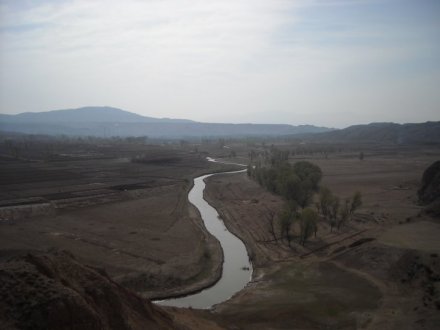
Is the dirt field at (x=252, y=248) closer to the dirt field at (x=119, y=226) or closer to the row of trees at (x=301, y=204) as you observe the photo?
the dirt field at (x=119, y=226)

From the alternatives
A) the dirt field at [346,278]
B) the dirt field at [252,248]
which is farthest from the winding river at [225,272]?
the dirt field at [346,278]

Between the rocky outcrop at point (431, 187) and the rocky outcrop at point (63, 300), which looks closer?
the rocky outcrop at point (63, 300)

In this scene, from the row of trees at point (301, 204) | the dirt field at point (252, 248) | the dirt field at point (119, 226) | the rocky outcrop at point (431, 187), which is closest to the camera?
the dirt field at point (252, 248)

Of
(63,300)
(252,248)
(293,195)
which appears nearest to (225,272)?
(252,248)

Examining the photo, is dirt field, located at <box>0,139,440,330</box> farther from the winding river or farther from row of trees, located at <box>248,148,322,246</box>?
row of trees, located at <box>248,148,322,246</box>

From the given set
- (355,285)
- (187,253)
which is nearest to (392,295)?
(355,285)

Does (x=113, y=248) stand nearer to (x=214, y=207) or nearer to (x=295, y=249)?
(x=295, y=249)

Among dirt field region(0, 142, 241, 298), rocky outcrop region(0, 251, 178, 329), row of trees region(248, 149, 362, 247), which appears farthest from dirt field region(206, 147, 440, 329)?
rocky outcrop region(0, 251, 178, 329)
